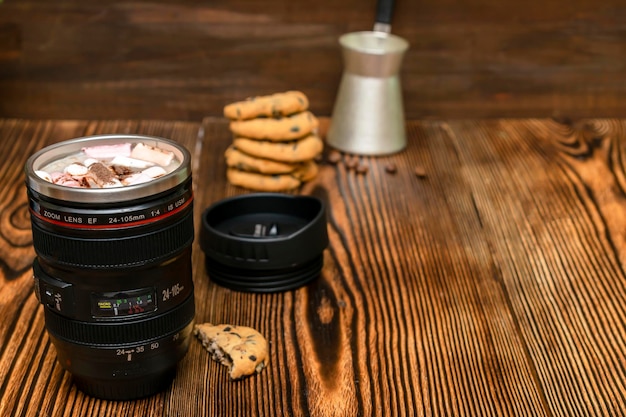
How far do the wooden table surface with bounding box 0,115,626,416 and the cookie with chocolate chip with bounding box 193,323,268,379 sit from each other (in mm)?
15

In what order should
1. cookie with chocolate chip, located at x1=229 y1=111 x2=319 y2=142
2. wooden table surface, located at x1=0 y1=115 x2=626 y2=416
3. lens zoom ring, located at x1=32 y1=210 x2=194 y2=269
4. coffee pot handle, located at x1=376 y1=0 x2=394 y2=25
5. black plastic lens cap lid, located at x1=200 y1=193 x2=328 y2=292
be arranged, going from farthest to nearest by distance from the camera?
coffee pot handle, located at x1=376 y1=0 x2=394 y2=25 < cookie with chocolate chip, located at x1=229 y1=111 x2=319 y2=142 < black plastic lens cap lid, located at x1=200 y1=193 x2=328 y2=292 < wooden table surface, located at x1=0 y1=115 x2=626 y2=416 < lens zoom ring, located at x1=32 y1=210 x2=194 y2=269

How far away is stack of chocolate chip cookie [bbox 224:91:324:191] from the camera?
A: 63.6 inches

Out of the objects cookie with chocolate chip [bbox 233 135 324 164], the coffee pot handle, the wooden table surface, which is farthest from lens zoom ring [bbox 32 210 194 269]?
the coffee pot handle

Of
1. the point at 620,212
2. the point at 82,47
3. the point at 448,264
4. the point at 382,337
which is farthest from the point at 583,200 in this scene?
the point at 82,47

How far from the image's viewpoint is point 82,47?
6.23 feet

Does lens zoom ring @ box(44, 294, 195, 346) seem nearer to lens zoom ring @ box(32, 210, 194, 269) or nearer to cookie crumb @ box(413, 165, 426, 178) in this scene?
lens zoom ring @ box(32, 210, 194, 269)

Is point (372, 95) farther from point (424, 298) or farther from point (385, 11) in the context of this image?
point (424, 298)

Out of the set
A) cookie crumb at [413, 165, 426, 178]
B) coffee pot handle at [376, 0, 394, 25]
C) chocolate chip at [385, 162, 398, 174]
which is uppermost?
coffee pot handle at [376, 0, 394, 25]

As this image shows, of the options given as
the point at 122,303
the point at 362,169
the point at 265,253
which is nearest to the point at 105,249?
the point at 122,303

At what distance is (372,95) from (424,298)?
578 millimetres

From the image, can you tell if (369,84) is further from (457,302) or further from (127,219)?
(127,219)

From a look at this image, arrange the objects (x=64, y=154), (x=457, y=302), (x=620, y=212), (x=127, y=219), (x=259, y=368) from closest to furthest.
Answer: (x=127, y=219)
(x=64, y=154)
(x=259, y=368)
(x=457, y=302)
(x=620, y=212)

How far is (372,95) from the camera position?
5.85ft

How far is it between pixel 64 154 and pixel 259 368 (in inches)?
13.6
